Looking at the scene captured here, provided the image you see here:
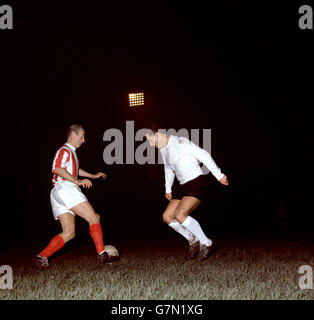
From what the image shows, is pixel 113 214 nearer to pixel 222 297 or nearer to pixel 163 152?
pixel 163 152

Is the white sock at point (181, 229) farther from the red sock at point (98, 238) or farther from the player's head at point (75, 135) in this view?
the player's head at point (75, 135)

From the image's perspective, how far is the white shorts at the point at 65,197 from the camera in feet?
18.9

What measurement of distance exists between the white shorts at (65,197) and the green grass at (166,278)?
77 centimetres

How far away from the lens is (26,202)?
18562 millimetres

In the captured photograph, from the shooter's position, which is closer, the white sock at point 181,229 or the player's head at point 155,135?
the player's head at point 155,135

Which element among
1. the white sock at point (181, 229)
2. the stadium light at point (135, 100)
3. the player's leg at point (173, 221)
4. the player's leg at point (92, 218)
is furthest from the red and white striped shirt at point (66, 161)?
the stadium light at point (135, 100)

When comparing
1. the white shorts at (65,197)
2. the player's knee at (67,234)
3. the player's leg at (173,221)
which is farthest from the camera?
the player's leg at (173,221)

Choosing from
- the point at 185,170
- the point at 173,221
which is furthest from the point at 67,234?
the point at 185,170

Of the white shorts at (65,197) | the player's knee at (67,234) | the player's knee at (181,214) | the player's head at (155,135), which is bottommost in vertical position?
the player's knee at (67,234)

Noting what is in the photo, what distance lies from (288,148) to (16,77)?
11591mm

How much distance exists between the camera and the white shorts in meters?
5.75

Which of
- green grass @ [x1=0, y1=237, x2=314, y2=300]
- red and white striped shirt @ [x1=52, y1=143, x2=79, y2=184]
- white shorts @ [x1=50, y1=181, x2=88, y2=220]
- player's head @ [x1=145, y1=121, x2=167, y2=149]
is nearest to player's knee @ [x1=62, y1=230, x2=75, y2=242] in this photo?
white shorts @ [x1=50, y1=181, x2=88, y2=220]

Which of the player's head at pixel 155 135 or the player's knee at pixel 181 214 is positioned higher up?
the player's head at pixel 155 135

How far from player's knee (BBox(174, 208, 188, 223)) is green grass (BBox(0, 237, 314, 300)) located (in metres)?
0.59
